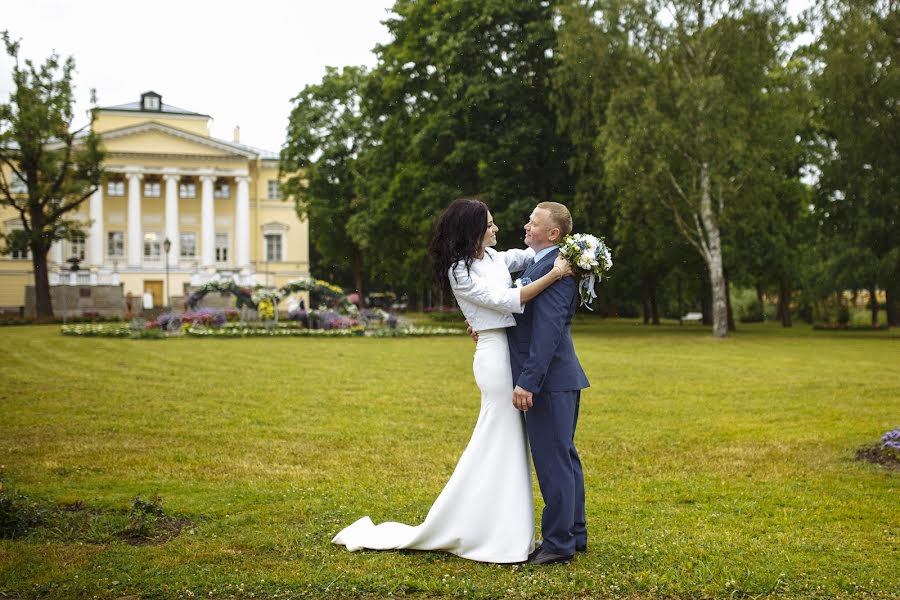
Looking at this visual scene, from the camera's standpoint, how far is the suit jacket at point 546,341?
526 centimetres

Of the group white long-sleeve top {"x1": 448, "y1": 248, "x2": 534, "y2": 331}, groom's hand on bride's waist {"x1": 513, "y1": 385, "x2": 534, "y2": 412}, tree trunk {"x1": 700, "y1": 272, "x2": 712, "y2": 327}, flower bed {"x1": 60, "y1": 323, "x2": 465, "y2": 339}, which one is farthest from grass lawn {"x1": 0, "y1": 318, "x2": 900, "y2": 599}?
tree trunk {"x1": 700, "y1": 272, "x2": 712, "y2": 327}

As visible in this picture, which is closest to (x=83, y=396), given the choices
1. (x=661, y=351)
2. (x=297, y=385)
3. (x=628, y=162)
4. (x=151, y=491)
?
(x=297, y=385)

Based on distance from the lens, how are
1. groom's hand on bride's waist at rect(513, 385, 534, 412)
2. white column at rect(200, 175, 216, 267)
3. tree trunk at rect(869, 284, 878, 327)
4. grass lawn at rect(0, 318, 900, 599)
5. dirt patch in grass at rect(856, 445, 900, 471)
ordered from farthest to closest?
1. white column at rect(200, 175, 216, 267)
2. tree trunk at rect(869, 284, 878, 327)
3. dirt patch in grass at rect(856, 445, 900, 471)
4. groom's hand on bride's waist at rect(513, 385, 534, 412)
5. grass lawn at rect(0, 318, 900, 599)

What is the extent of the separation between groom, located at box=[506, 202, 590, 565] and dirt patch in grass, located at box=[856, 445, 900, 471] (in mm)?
4481

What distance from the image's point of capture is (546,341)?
5.27 meters

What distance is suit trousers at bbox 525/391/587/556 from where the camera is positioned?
5.39 meters

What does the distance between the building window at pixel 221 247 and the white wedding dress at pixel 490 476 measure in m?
63.5

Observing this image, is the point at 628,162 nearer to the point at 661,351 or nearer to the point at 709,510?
the point at 661,351

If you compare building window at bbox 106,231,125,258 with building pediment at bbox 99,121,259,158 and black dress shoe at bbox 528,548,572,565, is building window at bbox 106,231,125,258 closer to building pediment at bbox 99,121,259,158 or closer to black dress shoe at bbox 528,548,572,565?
building pediment at bbox 99,121,259,158

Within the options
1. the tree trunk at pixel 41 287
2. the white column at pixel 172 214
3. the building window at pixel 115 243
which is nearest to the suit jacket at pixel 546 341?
the tree trunk at pixel 41 287

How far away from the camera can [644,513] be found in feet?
21.8

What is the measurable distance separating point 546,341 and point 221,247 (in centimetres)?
6426

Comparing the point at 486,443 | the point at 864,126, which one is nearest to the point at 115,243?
the point at 864,126

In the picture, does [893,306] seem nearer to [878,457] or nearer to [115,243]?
[878,457]
